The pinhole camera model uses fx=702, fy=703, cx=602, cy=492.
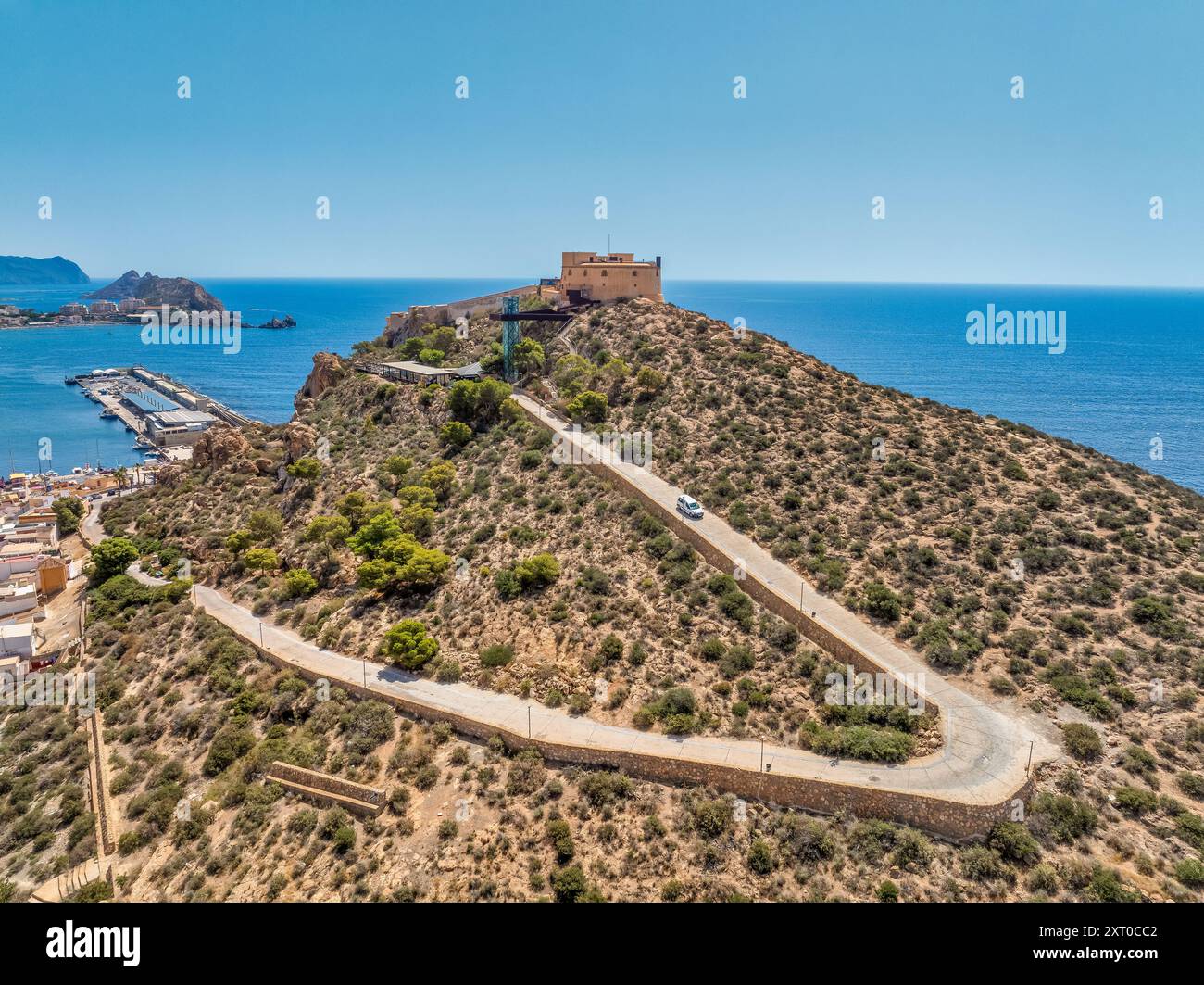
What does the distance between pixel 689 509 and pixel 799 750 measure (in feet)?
44.4

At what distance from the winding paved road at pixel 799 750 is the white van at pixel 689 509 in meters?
0.59

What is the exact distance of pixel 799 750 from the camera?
22359 millimetres

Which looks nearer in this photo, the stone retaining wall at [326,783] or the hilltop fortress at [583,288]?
the stone retaining wall at [326,783]

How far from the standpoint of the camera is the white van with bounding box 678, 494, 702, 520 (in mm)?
33438

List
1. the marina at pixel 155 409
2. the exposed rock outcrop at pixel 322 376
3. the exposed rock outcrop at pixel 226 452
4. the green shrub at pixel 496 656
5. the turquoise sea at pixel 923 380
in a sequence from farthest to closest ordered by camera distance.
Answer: the marina at pixel 155 409 → the turquoise sea at pixel 923 380 → the exposed rock outcrop at pixel 322 376 → the exposed rock outcrop at pixel 226 452 → the green shrub at pixel 496 656

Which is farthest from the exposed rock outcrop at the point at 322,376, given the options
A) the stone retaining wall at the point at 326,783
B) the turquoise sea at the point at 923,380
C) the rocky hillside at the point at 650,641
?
the turquoise sea at the point at 923,380

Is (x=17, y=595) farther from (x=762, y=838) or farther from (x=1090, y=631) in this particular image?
(x=1090, y=631)

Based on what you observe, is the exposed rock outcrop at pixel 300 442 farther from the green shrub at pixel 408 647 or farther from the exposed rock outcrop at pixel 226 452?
the green shrub at pixel 408 647

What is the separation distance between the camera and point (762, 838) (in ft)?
65.4

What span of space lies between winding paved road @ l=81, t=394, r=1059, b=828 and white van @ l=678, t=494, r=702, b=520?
0.59m

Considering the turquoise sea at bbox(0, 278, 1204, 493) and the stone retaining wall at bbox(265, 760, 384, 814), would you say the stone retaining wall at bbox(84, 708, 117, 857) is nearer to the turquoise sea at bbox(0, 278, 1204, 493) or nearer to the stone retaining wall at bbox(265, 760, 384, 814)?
the stone retaining wall at bbox(265, 760, 384, 814)

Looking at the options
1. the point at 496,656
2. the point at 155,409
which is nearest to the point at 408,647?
the point at 496,656

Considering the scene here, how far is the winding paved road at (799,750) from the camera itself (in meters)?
20.5

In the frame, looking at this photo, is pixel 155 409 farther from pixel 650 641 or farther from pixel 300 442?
pixel 650 641
